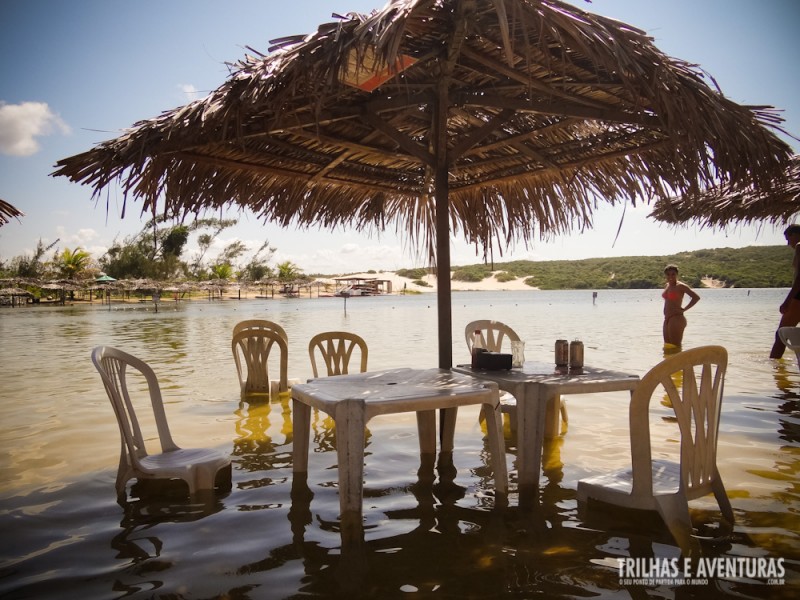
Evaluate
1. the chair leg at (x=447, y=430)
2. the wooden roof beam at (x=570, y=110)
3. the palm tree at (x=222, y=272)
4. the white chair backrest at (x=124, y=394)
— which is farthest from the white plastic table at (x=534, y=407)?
the palm tree at (x=222, y=272)

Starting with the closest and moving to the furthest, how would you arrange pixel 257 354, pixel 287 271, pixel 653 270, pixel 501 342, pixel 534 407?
pixel 534 407
pixel 501 342
pixel 257 354
pixel 287 271
pixel 653 270

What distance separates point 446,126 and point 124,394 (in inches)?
104

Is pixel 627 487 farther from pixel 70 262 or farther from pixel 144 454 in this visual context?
pixel 70 262

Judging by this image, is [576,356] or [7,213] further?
[7,213]

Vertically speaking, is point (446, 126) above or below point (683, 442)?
above

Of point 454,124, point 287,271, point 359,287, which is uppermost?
point 287,271

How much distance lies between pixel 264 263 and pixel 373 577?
214 ft

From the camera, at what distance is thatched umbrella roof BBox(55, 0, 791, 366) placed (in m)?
2.65

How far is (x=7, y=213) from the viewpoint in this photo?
18.2 feet

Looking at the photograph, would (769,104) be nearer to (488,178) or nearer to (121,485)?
(488,178)

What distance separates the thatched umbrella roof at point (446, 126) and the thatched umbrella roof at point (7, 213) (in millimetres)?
2881

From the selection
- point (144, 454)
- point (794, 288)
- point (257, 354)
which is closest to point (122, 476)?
point (144, 454)

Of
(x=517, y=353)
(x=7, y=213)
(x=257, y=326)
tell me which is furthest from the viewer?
(x=7, y=213)

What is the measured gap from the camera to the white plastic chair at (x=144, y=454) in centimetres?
267
